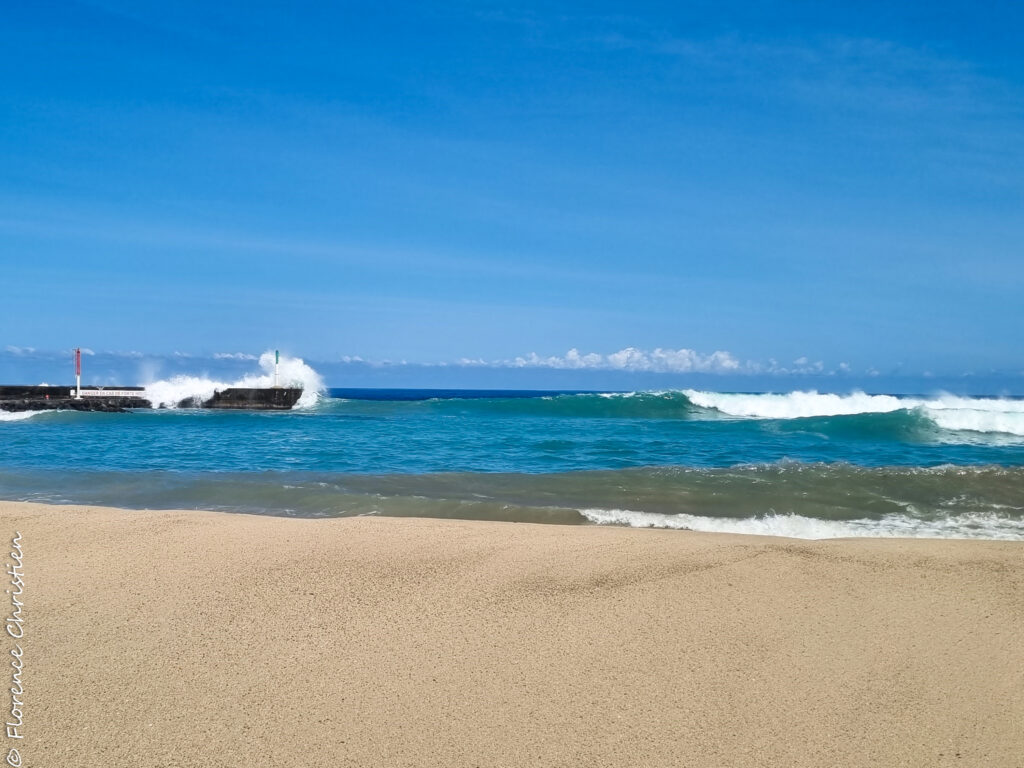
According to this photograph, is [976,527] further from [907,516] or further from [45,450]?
[45,450]

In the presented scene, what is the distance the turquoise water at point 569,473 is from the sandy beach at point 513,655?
9.29 ft

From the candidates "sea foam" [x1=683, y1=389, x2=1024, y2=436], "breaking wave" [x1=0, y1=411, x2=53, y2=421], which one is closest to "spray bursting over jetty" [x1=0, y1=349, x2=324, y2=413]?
"breaking wave" [x1=0, y1=411, x2=53, y2=421]

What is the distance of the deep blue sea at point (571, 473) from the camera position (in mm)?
8438

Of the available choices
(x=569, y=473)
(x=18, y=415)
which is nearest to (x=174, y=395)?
(x=18, y=415)

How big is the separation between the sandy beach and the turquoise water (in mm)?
2833

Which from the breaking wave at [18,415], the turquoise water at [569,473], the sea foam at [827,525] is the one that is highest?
the breaking wave at [18,415]

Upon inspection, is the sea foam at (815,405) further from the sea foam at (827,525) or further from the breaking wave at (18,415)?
the breaking wave at (18,415)

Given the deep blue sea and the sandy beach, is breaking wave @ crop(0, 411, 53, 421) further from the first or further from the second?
the sandy beach

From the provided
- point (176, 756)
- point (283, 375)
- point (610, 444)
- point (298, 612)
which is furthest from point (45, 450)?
point (283, 375)

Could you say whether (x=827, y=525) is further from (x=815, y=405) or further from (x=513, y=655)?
A: (x=815, y=405)

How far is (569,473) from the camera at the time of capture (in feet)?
37.7

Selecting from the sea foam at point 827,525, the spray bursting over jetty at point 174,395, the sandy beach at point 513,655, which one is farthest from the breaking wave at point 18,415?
the sea foam at point 827,525

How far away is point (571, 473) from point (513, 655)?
7.95 metres

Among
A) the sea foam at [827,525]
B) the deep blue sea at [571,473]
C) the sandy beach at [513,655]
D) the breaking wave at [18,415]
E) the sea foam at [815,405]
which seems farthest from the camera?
the sea foam at [815,405]
